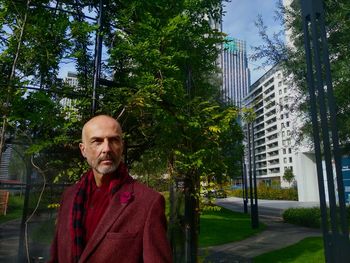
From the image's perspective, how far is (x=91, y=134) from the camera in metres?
1.80

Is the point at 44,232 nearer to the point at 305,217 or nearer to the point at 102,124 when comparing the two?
the point at 102,124

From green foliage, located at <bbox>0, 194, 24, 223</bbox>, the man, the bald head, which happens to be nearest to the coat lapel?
the man

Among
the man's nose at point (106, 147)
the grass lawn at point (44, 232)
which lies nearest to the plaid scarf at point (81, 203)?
the man's nose at point (106, 147)

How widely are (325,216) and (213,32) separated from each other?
3630 mm

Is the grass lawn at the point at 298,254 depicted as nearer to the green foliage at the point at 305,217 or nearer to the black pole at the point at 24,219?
the green foliage at the point at 305,217

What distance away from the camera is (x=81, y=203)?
1.74 metres

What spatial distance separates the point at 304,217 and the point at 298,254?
28.6 ft

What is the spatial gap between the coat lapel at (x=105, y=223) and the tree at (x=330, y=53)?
11.2 metres

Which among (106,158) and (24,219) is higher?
(106,158)

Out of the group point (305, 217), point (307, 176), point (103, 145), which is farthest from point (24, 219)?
point (307, 176)

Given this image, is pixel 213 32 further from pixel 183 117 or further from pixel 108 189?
pixel 108 189

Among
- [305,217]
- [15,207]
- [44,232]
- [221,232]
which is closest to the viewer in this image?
[44,232]

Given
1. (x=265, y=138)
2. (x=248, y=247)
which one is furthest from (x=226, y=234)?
(x=265, y=138)

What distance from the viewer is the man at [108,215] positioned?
156 centimetres
